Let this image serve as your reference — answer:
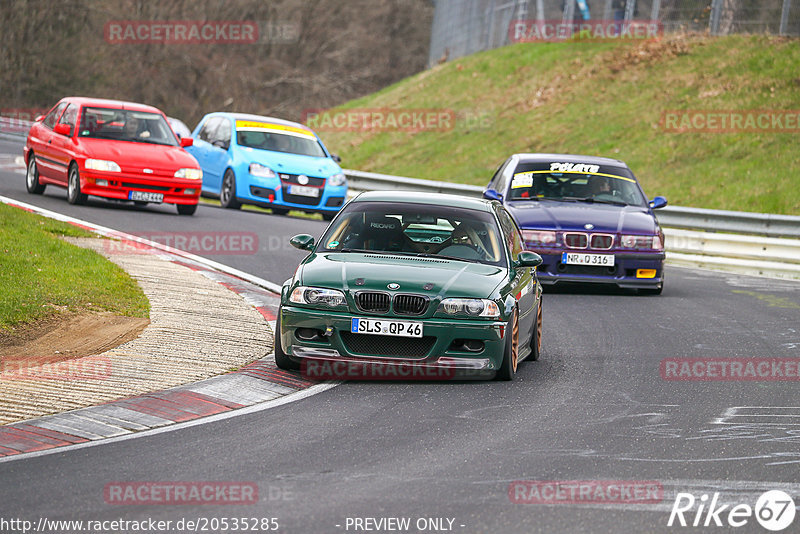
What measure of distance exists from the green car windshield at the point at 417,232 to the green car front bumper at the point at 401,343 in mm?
1052

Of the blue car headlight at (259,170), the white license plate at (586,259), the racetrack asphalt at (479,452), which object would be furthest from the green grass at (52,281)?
the blue car headlight at (259,170)

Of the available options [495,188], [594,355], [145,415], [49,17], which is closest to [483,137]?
[495,188]

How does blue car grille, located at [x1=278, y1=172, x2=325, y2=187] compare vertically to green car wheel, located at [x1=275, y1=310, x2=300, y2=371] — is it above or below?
above

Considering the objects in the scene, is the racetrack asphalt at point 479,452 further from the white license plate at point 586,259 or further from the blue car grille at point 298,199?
the blue car grille at point 298,199

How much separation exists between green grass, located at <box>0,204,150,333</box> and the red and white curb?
2.21 metres

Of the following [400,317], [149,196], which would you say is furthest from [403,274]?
[149,196]

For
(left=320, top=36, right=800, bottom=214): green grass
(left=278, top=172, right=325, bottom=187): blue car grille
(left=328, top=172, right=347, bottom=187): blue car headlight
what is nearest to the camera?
(left=278, top=172, right=325, bottom=187): blue car grille

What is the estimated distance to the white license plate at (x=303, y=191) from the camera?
23.0 m

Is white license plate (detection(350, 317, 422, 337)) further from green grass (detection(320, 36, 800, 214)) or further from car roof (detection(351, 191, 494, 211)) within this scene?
green grass (detection(320, 36, 800, 214))

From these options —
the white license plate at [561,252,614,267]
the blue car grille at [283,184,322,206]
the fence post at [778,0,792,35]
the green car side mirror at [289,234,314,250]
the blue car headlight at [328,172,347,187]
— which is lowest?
the blue car grille at [283,184,322,206]

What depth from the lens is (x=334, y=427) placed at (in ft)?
25.0

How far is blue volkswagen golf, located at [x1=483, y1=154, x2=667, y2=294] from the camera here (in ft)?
49.4

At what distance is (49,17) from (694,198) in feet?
101

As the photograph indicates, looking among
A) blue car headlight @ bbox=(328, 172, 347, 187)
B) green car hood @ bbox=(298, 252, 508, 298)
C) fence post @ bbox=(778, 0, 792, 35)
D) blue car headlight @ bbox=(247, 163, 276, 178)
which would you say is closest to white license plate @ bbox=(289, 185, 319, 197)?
blue car headlight @ bbox=(328, 172, 347, 187)
